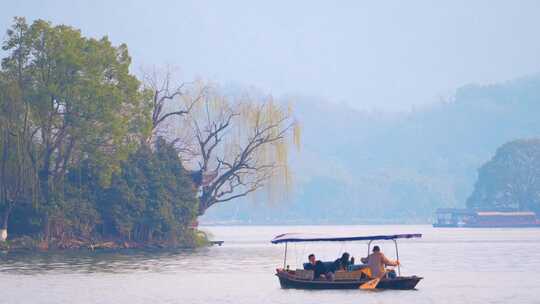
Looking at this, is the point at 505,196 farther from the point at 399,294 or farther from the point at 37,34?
the point at 399,294

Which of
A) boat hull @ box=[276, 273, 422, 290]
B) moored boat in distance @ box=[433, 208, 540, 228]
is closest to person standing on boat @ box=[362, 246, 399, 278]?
boat hull @ box=[276, 273, 422, 290]

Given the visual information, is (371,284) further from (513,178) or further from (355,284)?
(513,178)

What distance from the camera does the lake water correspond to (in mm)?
51531

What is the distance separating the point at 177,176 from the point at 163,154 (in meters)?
1.95

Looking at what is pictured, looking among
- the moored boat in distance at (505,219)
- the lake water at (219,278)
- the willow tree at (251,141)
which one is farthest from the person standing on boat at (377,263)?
the moored boat in distance at (505,219)

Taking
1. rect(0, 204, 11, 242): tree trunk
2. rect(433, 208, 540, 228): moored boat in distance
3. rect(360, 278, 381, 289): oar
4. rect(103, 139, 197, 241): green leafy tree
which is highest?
rect(433, 208, 540, 228): moored boat in distance

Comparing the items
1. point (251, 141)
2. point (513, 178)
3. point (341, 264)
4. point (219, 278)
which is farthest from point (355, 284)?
point (513, 178)

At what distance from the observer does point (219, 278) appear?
63.1m

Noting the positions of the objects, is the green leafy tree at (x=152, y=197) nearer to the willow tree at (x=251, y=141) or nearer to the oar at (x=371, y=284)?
the willow tree at (x=251, y=141)

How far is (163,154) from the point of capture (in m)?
94.8

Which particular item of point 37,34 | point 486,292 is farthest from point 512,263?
point 37,34

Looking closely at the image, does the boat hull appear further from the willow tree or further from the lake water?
the willow tree

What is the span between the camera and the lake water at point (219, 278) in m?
51.5

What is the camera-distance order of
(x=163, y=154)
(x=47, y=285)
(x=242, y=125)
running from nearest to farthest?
(x=47, y=285) < (x=163, y=154) < (x=242, y=125)
